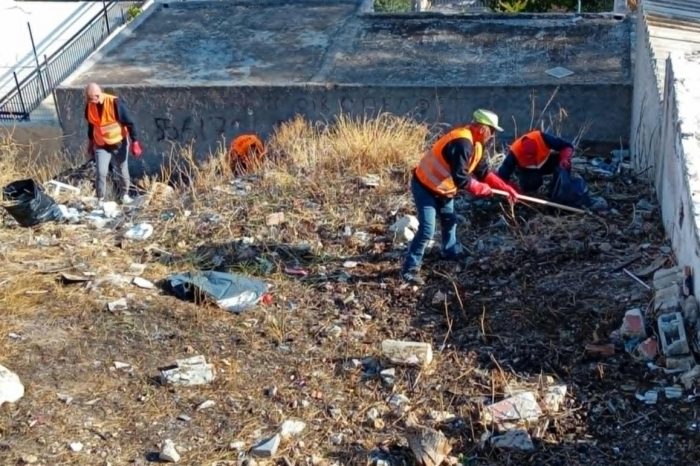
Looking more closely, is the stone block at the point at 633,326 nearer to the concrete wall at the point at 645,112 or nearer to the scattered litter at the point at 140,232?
the concrete wall at the point at 645,112

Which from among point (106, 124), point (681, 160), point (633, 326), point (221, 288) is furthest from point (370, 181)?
point (633, 326)

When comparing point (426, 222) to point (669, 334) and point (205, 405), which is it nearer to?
point (669, 334)

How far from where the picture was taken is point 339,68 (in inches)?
443

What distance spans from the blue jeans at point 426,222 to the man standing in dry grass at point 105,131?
3505 mm

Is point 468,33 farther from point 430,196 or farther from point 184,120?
point 430,196

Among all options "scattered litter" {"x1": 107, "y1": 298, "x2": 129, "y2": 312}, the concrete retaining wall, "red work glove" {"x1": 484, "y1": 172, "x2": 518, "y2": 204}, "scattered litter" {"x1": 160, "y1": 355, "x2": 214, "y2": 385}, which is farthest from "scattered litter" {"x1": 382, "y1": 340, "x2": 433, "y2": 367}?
the concrete retaining wall

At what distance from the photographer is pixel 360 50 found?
11.9 meters

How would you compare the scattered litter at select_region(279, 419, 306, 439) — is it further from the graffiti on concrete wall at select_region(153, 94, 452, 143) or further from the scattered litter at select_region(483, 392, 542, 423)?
the graffiti on concrete wall at select_region(153, 94, 452, 143)

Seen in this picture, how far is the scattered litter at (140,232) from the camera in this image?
7.23 meters

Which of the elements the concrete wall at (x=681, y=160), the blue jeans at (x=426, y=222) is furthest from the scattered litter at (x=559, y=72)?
the blue jeans at (x=426, y=222)

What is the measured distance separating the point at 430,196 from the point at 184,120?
18.2 ft

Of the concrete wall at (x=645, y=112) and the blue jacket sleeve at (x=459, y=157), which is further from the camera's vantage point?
the concrete wall at (x=645, y=112)

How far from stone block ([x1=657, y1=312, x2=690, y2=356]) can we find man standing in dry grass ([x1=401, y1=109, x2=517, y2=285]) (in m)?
1.66

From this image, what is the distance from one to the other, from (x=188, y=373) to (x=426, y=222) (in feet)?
6.42
